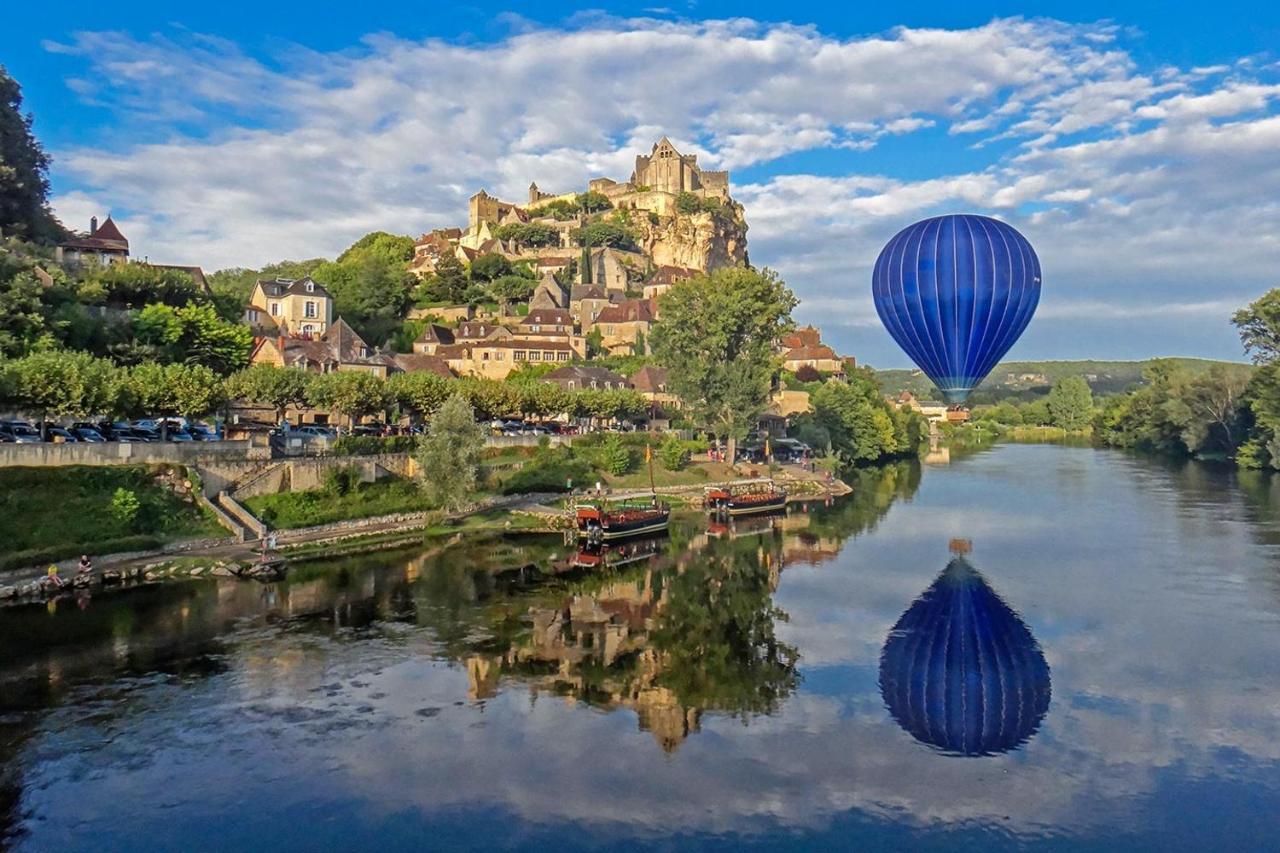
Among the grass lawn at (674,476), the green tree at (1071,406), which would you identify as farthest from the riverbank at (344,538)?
the green tree at (1071,406)

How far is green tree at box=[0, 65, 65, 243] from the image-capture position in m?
50.1

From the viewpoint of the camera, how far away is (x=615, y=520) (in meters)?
42.3

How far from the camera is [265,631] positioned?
2583 centimetres

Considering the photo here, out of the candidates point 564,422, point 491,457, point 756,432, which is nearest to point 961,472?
point 756,432

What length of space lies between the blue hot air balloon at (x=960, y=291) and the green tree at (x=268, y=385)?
98.3 feet

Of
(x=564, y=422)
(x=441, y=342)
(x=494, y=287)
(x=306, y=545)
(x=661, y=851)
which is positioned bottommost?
(x=661, y=851)

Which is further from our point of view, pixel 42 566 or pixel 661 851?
pixel 42 566

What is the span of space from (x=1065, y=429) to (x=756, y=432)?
85615 mm

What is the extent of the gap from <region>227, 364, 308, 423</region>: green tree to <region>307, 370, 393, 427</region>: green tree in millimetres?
650

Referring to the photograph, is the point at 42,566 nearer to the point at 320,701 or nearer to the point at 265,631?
the point at 265,631

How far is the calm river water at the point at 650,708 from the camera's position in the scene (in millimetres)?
15898

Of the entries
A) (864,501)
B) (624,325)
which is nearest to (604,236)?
(624,325)

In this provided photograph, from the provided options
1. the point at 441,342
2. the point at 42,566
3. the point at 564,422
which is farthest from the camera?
the point at 441,342

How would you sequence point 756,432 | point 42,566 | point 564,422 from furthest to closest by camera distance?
point 756,432 → point 564,422 → point 42,566
